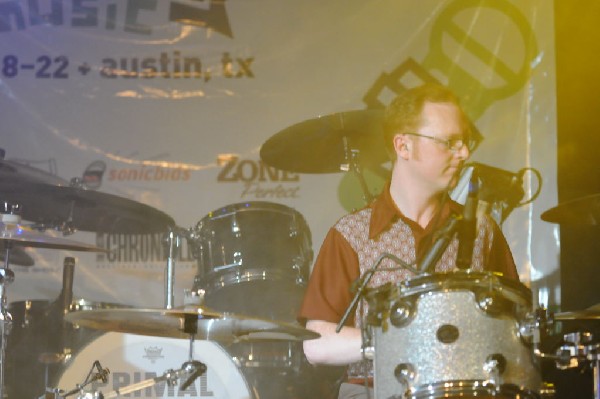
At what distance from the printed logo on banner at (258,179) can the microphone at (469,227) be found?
2043 millimetres

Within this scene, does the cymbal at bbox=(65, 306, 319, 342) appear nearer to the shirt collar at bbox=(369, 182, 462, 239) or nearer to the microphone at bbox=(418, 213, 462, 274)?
the shirt collar at bbox=(369, 182, 462, 239)

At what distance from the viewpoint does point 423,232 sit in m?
3.43

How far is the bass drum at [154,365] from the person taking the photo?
148 inches

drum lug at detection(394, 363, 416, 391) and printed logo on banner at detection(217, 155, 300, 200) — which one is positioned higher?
printed logo on banner at detection(217, 155, 300, 200)

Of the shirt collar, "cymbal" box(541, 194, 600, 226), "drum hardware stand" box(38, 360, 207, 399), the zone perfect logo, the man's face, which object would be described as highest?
the zone perfect logo

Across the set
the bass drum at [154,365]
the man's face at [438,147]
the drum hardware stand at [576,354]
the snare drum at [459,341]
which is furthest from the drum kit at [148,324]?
the drum hardware stand at [576,354]

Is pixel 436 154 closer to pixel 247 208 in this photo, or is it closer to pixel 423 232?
pixel 423 232

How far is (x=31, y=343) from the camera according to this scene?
13.6ft

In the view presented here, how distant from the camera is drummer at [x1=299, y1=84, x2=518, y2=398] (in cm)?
330

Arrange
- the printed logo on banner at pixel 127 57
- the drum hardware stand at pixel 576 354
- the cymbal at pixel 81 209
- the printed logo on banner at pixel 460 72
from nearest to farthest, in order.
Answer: the drum hardware stand at pixel 576 354, the cymbal at pixel 81 209, the printed logo on banner at pixel 460 72, the printed logo on banner at pixel 127 57

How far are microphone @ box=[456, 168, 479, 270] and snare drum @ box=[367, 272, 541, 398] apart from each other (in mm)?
54

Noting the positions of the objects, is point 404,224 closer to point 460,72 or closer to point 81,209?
point 460,72

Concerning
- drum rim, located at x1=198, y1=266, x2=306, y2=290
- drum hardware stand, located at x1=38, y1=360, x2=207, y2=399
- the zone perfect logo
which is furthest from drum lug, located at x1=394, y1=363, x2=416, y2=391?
the zone perfect logo

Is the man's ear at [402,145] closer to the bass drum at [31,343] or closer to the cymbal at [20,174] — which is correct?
the cymbal at [20,174]
